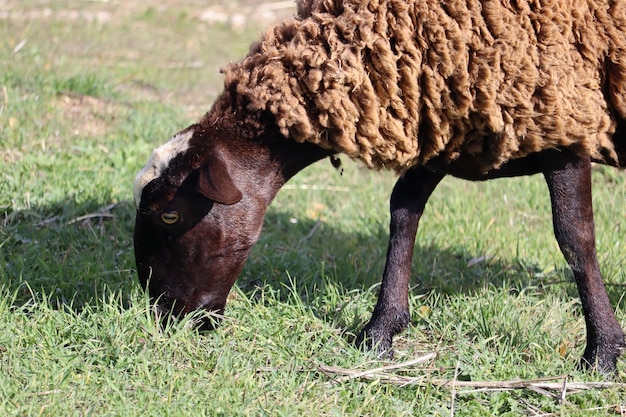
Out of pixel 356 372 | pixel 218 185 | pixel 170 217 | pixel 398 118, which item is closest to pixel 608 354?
pixel 356 372

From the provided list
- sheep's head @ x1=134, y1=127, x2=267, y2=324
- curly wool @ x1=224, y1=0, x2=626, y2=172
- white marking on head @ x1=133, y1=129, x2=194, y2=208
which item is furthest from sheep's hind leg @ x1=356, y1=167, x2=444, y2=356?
white marking on head @ x1=133, y1=129, x2=194, y2=208

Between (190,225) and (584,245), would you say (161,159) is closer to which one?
(190,225)

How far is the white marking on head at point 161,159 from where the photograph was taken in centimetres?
395

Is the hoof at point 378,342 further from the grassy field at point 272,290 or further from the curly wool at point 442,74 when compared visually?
the curly wool at point 442,74

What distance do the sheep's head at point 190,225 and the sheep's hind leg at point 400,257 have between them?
806mm

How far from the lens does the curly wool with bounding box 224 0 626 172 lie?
3.67 metres

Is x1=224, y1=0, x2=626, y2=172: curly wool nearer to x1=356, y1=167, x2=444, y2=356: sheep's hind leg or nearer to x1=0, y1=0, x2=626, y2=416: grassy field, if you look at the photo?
x1=356, y1=167, x2=444, y2=356: sheep's hind leg

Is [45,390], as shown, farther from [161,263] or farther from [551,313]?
[551,313]

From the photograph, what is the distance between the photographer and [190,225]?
3.99 metres

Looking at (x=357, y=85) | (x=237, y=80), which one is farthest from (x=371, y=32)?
(x=237, y=80)

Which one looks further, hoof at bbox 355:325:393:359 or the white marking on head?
hoof at bbox 355:325:393:359

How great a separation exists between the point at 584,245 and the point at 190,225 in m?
1.90

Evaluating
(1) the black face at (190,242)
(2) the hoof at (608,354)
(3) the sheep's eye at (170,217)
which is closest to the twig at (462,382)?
(2) the hoof at (608,354)

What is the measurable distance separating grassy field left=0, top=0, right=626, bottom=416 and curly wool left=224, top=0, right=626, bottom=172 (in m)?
1.03
